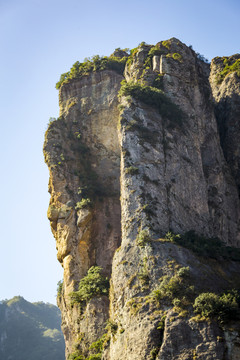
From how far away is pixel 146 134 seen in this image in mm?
43031

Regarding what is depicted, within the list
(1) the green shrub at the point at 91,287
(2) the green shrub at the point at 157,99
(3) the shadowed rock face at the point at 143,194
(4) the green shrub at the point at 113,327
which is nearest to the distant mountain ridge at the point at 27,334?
(3) the shadowed rock face at the point at 143,194

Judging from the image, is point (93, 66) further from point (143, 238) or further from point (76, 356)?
point (76, 356)

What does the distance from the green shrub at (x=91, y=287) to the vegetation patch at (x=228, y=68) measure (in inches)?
1171

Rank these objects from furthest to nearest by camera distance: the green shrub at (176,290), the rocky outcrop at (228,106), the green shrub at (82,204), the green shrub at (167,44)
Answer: the green shrub at (167,44) < the rocky outcrop at (228,106) < the green shrub at (82,204) < the green shrub at (176,290)

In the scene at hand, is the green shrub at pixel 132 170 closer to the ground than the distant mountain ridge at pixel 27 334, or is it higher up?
higher up

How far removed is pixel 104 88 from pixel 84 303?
26.0 meters

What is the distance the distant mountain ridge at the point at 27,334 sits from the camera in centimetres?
11317

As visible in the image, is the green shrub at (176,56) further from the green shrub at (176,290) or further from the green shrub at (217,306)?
the green shrub at (217,306)

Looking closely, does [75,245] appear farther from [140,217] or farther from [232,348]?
[232,348]

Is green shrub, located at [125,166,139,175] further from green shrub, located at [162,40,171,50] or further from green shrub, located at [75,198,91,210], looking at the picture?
green shrub, located at [162,40,171,50]

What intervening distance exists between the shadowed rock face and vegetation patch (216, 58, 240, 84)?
134cm

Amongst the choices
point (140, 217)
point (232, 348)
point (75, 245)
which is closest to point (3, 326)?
point (75, 245)

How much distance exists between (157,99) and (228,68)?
15.0 meters

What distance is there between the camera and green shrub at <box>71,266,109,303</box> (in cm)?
3944
